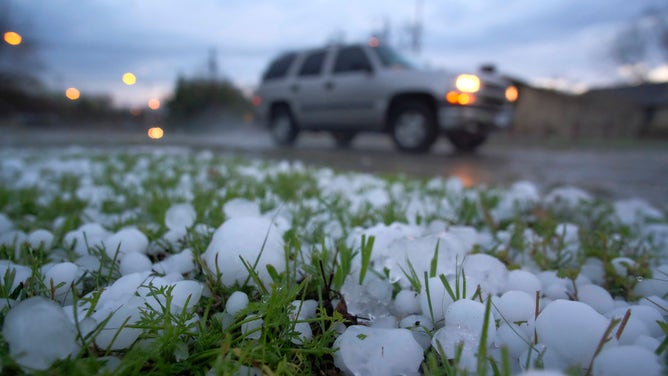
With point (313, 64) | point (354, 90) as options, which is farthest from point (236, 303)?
point (313, 64)

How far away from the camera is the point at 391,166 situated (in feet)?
13.2

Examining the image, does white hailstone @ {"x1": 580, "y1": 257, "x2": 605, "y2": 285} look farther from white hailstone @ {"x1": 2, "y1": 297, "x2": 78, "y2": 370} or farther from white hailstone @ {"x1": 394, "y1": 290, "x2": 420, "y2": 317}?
white hailstone @ {"x1": 2, "y1": 297, "x2": 78, "y2": 370}

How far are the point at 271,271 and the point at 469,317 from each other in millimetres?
373

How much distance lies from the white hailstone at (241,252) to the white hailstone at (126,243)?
0.23 m

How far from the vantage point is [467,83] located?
5078 millimetres

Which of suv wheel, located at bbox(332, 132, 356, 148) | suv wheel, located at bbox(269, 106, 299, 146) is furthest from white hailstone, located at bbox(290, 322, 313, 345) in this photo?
suv wheel, located at bbox(332, 132, 356, 148)

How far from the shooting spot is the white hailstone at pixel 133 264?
874mm

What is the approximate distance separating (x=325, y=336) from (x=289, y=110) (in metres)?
6.76

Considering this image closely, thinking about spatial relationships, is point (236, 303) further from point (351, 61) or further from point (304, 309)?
point (351, 61)

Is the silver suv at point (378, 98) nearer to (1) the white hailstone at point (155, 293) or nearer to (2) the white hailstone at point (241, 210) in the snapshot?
(2) the white hailstone at point (241, 210)

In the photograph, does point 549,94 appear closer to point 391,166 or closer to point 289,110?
point 289,110

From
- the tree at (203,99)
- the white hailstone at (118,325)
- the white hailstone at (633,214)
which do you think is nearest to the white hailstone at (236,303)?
the white hailstone at (118,325)

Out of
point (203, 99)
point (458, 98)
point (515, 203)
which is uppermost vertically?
point (203, 99)

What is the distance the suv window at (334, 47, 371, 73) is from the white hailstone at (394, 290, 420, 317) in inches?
214
